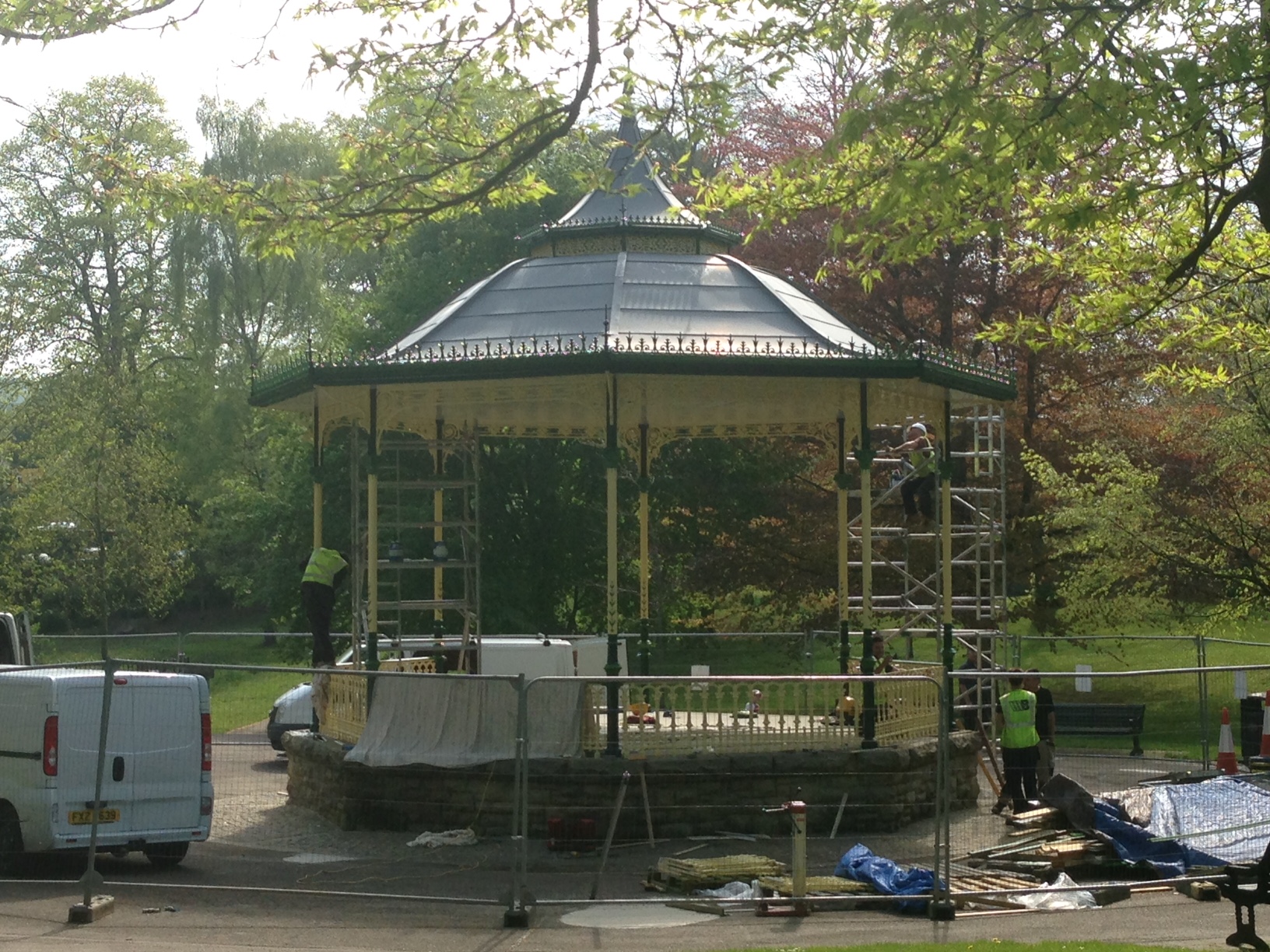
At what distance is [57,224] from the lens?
4925cm

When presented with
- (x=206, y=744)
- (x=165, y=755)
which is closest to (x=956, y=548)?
(x=206, y=744)

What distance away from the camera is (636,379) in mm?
16484

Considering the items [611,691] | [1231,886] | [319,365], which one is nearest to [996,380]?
[611,691]

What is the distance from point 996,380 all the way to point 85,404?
26764 millimetres

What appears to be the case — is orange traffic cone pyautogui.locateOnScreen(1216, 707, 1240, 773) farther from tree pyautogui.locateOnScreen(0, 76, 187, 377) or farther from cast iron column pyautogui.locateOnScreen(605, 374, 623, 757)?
tree pyautogui.locateOnScreen(0, 76, 187, 377)

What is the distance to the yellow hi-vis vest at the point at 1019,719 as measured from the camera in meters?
15.7

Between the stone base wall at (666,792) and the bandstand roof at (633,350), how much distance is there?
148 inches

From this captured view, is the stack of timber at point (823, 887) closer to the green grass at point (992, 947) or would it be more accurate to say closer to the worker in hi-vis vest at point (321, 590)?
the green grass at point (992, 947)

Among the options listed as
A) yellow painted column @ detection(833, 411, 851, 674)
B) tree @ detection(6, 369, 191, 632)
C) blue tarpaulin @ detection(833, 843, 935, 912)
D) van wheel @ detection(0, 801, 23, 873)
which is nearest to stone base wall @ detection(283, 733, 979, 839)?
blue tarpaulin @ detection(833, 843, 935, 912)

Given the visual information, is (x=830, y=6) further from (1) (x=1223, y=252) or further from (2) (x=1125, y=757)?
(2) (x=1125, y=757)

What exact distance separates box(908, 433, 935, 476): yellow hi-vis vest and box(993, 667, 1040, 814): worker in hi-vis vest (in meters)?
3.27

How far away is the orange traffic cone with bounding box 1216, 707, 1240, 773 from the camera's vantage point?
53.6ft

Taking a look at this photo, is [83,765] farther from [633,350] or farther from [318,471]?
[633,350]

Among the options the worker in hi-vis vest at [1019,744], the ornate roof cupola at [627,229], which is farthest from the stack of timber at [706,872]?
the ornate roof cupola at [627,229]
